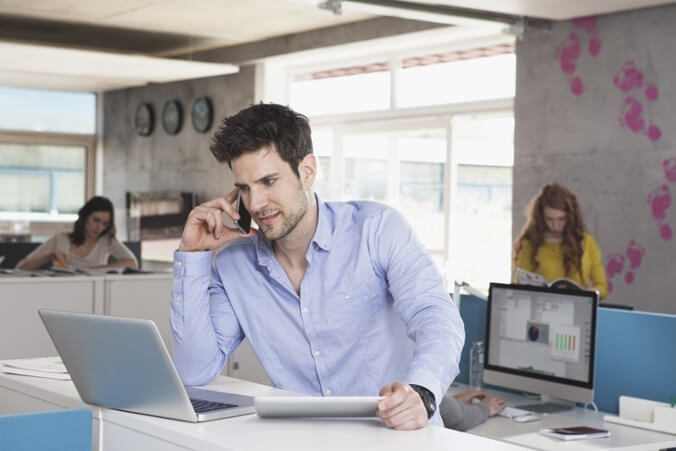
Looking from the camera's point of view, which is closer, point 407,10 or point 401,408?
point 401,408

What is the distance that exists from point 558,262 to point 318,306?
11.5 ft

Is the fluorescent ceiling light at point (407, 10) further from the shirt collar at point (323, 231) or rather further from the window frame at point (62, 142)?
the window frame at point (62, 142)

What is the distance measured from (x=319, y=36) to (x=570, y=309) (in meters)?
5.91

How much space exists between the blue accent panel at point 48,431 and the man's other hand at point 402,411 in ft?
1.84

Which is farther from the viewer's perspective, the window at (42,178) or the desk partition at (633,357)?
the window at (42,178)

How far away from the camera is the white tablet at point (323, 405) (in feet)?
5.36

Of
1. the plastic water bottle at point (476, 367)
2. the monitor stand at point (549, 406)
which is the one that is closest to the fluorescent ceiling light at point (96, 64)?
the plastic water bottle at point (476, 367)

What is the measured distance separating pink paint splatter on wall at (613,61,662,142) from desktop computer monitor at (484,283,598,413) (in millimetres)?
2953

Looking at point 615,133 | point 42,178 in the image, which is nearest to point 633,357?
point 615,133

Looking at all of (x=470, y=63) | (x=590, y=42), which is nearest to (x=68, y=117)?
(x=470, y=63)

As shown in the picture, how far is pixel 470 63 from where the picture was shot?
26.2 ft

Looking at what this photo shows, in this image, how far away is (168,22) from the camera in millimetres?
8953

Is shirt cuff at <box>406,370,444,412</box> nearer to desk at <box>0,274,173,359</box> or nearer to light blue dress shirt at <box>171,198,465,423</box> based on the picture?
light blue dress shirt at <box>171,198,465,423</box>

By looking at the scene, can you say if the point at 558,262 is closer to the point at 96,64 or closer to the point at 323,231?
the point at 323,231
